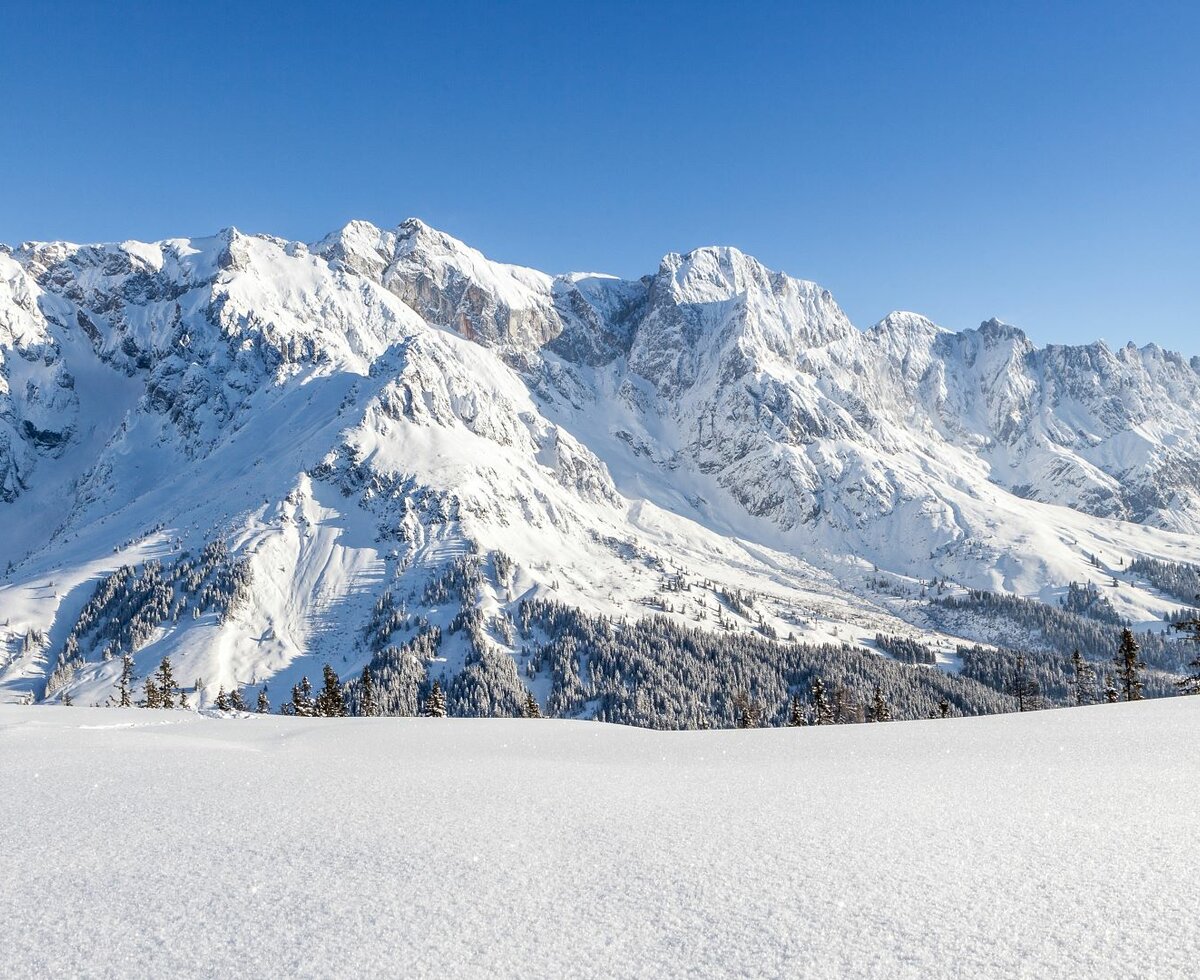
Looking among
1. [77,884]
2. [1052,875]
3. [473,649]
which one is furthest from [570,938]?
[473,649]

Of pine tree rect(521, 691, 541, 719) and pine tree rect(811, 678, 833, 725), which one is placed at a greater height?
pine tree rect(811, 678, 833, 725)

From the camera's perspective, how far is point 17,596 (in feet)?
581

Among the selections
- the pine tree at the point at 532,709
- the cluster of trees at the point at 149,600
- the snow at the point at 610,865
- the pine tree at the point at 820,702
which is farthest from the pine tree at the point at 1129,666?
the cluster of trees at the point at 149,600

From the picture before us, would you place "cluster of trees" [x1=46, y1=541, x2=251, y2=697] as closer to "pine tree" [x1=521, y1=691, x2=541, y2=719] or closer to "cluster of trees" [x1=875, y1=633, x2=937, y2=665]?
"pine tree" [x1=521, y1=691, x2=541, y2=719]

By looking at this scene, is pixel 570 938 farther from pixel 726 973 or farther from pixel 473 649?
pixel 473 649

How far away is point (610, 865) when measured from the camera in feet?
19.5

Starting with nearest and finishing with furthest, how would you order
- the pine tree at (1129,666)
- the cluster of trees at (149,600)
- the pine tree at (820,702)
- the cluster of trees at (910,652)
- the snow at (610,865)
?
the snow at (610,865), the pine tree at (1129,666), the pine tree at (820,702), the cluster of trees at (149,600), the cluster of trees at (910,652)

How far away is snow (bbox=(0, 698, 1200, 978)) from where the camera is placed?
14.7 ft

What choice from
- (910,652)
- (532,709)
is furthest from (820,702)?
(910,652)

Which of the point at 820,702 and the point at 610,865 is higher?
the point at 610,865

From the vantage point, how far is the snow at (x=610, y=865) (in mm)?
4469

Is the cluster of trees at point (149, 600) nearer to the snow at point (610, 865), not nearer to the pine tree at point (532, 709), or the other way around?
the pine tree at point (532, 709)

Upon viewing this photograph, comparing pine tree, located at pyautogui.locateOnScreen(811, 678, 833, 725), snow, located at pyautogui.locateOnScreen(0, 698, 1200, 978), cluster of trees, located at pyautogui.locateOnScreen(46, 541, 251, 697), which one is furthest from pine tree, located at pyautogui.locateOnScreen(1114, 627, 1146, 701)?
cluster of trees, located at pyautogui.locateOnScreen(46, 541, 251, 697)

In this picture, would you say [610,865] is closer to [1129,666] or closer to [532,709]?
[1129,666]
